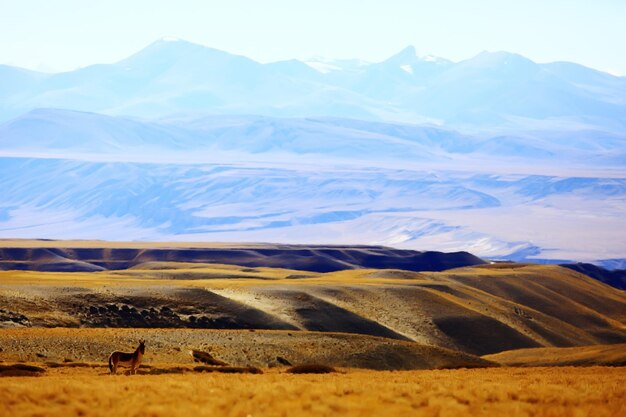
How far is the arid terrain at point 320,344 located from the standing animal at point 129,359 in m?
0.52

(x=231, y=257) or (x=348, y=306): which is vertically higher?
(x=231, y=257)

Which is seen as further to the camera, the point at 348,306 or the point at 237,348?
the point at 348,306

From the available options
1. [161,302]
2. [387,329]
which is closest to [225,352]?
[161,302]

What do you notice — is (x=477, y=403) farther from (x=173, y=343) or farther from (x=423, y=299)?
(x=423, y=299)

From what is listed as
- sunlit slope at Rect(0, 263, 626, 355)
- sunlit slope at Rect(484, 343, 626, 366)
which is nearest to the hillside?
sunlit slope at Rect(0, 263, 626, 355)

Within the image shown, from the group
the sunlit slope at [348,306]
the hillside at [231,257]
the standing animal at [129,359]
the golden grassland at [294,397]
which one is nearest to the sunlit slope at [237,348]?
the standing animal at [129,359]

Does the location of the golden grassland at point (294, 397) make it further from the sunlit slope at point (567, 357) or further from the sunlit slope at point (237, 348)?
the sunlit slope at point (567, 357)

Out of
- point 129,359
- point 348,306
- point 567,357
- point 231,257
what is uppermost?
point 231,257

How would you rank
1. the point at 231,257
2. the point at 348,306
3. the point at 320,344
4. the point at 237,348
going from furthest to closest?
1. the point at 231,257
2. the point at 348,306
3. the point at 320,344
4. the point at 237,348

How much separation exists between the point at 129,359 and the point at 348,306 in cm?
3899

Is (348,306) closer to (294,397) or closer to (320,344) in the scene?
(320,344)

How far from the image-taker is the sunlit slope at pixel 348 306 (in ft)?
180

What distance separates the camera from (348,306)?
68.2 m

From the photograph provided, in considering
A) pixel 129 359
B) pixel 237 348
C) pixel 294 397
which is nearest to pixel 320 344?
pixel 237 348
